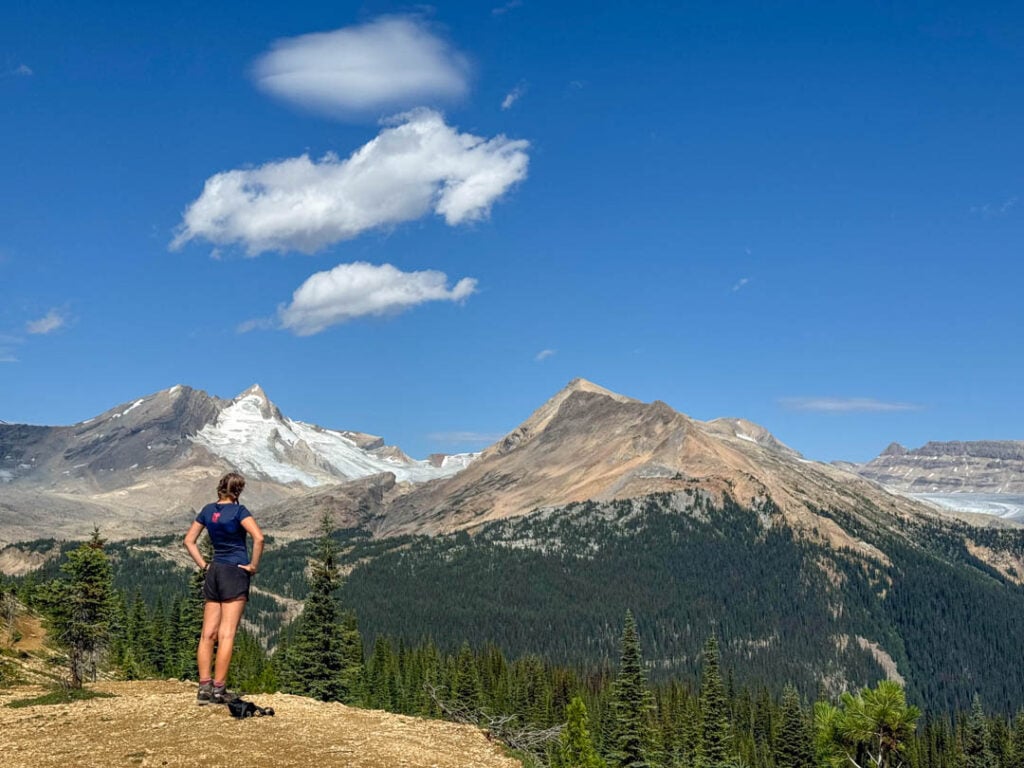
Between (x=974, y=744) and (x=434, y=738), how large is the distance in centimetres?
12050

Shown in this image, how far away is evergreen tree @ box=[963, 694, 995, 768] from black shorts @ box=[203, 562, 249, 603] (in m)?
122

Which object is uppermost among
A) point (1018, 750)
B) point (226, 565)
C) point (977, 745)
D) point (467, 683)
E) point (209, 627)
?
point (226, 565)

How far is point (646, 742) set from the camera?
292 feet

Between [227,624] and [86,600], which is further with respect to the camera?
[86,600]

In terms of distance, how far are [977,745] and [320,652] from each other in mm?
102183

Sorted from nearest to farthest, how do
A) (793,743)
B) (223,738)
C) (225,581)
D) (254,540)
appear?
1. (254,540)
2. (225,581)
3. (223,738)
4. (793,743)

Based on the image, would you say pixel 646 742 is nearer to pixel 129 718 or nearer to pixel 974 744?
pixel 974 744

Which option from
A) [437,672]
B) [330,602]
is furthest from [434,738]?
[437,672]

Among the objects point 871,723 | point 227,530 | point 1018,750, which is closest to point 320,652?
point 871,723

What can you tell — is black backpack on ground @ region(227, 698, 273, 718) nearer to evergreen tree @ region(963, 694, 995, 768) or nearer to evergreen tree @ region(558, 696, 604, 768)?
evergreen tree @ region(558, 696, 604, 768)

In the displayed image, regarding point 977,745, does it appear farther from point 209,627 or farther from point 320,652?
point 209,627

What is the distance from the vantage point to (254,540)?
17922mm

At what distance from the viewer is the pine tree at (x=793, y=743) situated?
91.5m

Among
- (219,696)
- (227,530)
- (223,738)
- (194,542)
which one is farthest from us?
(219,696)
